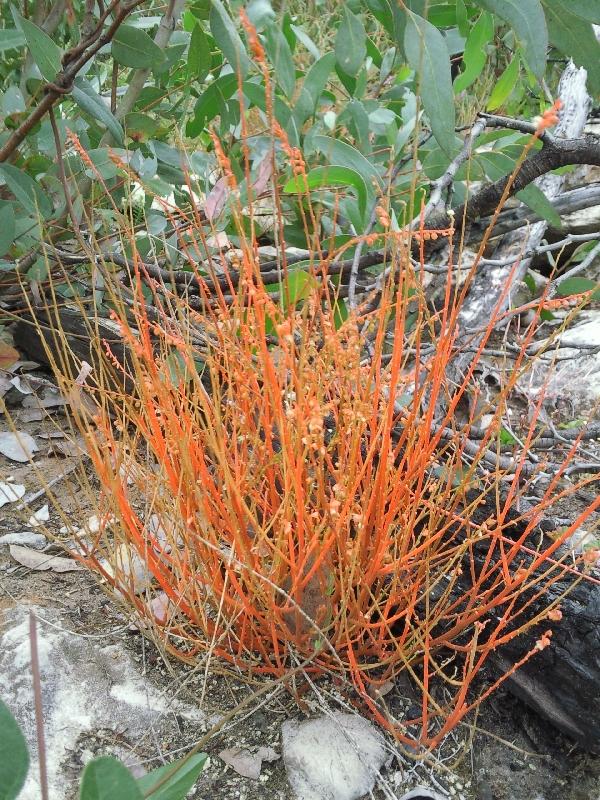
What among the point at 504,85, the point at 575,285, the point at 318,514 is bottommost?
the point at 575,285

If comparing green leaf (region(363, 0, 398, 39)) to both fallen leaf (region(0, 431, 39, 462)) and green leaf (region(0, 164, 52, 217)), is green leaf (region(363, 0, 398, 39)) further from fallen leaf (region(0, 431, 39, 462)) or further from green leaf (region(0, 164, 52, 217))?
fallen leaf (region(0, 431, 39, 462))

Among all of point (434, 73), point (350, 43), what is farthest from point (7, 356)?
point (434, 73)

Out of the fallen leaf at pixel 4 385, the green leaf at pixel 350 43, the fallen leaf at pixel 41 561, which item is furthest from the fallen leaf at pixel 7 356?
the green leaf at pixel 350 43

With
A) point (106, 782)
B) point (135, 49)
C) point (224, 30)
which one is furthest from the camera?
point (135, 49)

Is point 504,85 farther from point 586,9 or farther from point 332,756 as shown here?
point 332,756

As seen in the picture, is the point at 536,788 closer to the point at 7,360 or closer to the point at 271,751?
the point at 271,751

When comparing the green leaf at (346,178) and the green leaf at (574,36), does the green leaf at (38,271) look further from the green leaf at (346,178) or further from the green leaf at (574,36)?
the green leaf at (574,36)

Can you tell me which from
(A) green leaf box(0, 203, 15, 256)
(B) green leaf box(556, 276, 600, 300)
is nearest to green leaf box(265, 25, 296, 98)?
(A) green leaf box(0, 203, 15, 256)
